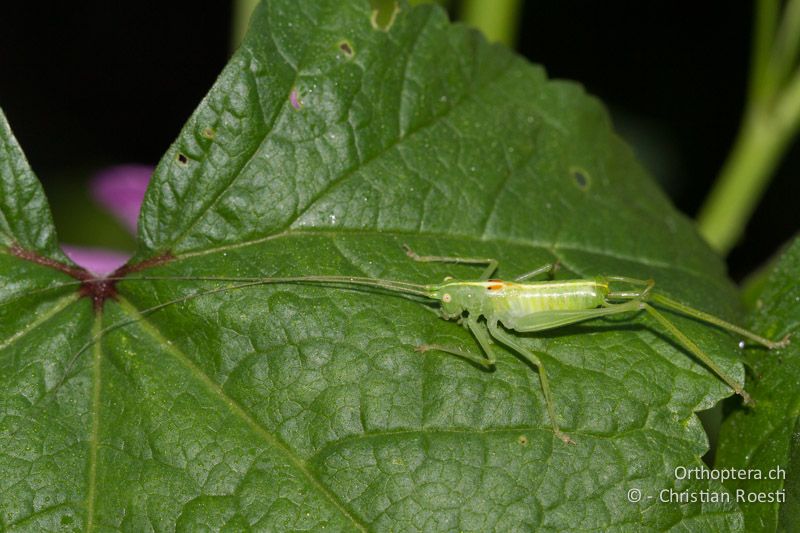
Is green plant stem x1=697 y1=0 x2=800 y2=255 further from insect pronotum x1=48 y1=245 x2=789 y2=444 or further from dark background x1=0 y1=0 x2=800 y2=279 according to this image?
dark background x1=0 y1=0 x2=800 y2=279

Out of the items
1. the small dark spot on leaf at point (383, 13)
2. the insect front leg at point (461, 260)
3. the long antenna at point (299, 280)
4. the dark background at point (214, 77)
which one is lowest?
the long antenna at point (299, 280)

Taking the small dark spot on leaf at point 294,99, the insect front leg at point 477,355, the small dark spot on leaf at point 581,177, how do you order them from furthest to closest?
1. the small dark spot on leaf at point 581,177
2. the small dark spot on leaf at point 294,99
3. the insect front leg at point 477,355

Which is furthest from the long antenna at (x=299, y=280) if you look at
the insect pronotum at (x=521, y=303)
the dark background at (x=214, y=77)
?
the dark background at (x=214, y=77)

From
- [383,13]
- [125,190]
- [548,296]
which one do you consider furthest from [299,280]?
[125,190]

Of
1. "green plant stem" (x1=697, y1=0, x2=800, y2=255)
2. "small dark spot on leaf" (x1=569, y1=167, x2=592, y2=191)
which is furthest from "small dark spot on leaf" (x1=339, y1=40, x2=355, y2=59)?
"green plant stem" (x1=697, y1=0, x2=800, y2=255)

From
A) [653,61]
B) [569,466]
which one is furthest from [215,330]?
[653,61]

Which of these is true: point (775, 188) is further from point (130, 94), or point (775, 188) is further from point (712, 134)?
point (130, 94)

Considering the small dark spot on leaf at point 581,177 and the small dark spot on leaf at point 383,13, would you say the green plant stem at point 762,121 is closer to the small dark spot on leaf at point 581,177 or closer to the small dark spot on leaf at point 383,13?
the small dark spot on leaf at point 581,177

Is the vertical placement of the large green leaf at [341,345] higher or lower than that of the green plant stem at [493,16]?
lower
